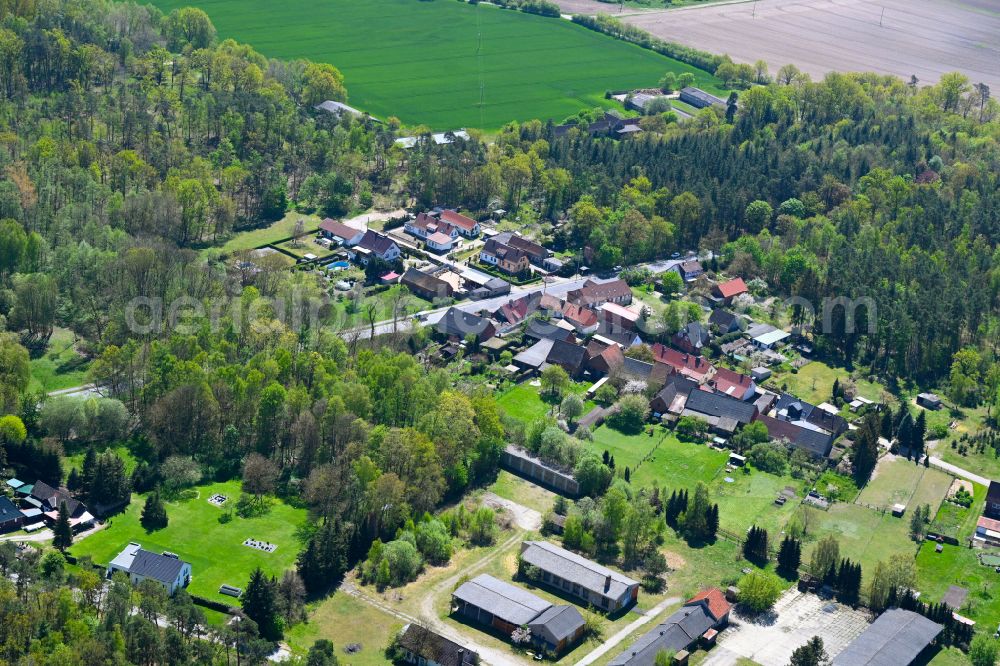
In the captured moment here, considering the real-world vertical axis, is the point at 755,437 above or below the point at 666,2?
below

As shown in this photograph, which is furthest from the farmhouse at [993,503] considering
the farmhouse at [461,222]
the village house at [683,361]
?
the farmhouse at [461,222]

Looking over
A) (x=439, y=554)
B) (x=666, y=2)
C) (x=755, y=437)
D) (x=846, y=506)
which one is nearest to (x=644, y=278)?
(x=755, y=437)

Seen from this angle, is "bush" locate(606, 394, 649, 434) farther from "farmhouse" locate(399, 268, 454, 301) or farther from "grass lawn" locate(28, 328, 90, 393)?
"grass lawn" locate(28, 328, 90, 393)

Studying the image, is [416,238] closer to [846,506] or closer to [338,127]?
[338,127]

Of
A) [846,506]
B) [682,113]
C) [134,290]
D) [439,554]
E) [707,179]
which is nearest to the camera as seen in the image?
[439,554]

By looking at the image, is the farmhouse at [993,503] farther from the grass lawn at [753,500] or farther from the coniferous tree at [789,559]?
the coniferous tree at [789,559]
